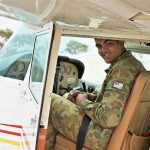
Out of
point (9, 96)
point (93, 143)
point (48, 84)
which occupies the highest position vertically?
point (48, 84)

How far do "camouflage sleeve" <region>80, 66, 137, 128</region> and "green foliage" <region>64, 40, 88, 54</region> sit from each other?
2.83m

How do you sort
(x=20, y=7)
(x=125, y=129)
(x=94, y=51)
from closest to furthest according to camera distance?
(x=20, y=7)
(x=125, y=129)
(x=94, y=51)

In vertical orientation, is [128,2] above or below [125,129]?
above

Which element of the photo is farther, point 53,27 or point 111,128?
point 111,128

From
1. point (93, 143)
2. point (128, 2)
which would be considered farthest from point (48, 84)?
point (128, 2)

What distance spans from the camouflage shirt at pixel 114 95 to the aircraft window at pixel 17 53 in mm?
1163

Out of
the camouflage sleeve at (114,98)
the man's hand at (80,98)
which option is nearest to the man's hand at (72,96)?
the man's hand at (80,98)

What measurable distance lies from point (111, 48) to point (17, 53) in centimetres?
126

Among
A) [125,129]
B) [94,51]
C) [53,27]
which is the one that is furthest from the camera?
[94,51]

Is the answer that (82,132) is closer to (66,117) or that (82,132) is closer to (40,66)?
(66,117)

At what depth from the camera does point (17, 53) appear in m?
3.54

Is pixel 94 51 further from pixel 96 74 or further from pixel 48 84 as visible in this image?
pixel 48 84

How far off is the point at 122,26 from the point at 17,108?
1.64 m

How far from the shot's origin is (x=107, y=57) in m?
2.71
